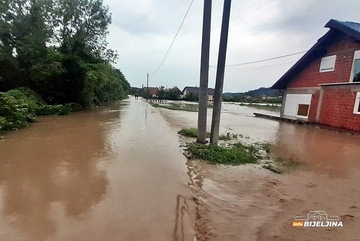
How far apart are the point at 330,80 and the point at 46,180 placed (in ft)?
52.5

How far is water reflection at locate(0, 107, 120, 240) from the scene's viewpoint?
2612 millimetres

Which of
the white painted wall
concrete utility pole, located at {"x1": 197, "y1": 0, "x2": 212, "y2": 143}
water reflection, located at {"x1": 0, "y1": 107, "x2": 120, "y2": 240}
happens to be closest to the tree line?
water reflection, located at {"x1": 0, "y1": 107, "x2": 120, "y2": 240}

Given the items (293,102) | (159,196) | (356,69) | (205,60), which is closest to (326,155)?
(205,60)

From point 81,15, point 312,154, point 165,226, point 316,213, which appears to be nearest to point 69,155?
point 165,226

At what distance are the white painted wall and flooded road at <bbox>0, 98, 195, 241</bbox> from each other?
1316 cm

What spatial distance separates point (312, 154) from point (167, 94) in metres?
60.9

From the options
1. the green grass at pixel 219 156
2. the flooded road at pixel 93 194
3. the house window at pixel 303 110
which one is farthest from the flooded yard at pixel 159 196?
the house window at pixel 303 110

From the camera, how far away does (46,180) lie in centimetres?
375

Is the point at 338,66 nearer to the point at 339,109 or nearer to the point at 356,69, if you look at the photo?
the point at 356,69

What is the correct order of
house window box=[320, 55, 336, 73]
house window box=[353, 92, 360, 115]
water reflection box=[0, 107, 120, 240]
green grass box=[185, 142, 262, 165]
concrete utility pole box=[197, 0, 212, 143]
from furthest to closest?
1. house window box=[320, 55, 336, 73]
2. house window box=[353, 92, 360, 115]
3. concrete utility pole box=[197, 0, 212, 143]
4. green grass box=[185, 142, 262, 165]
5. water reflection box=[0, 107, 120, 240]

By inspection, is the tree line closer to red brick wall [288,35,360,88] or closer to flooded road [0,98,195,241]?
flooded road [0,98,195,241]

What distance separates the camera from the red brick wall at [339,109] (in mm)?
11289

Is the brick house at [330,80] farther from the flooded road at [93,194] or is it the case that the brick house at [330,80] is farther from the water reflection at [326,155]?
the flooded road at [93,194]

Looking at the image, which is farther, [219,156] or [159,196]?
[219,156]
